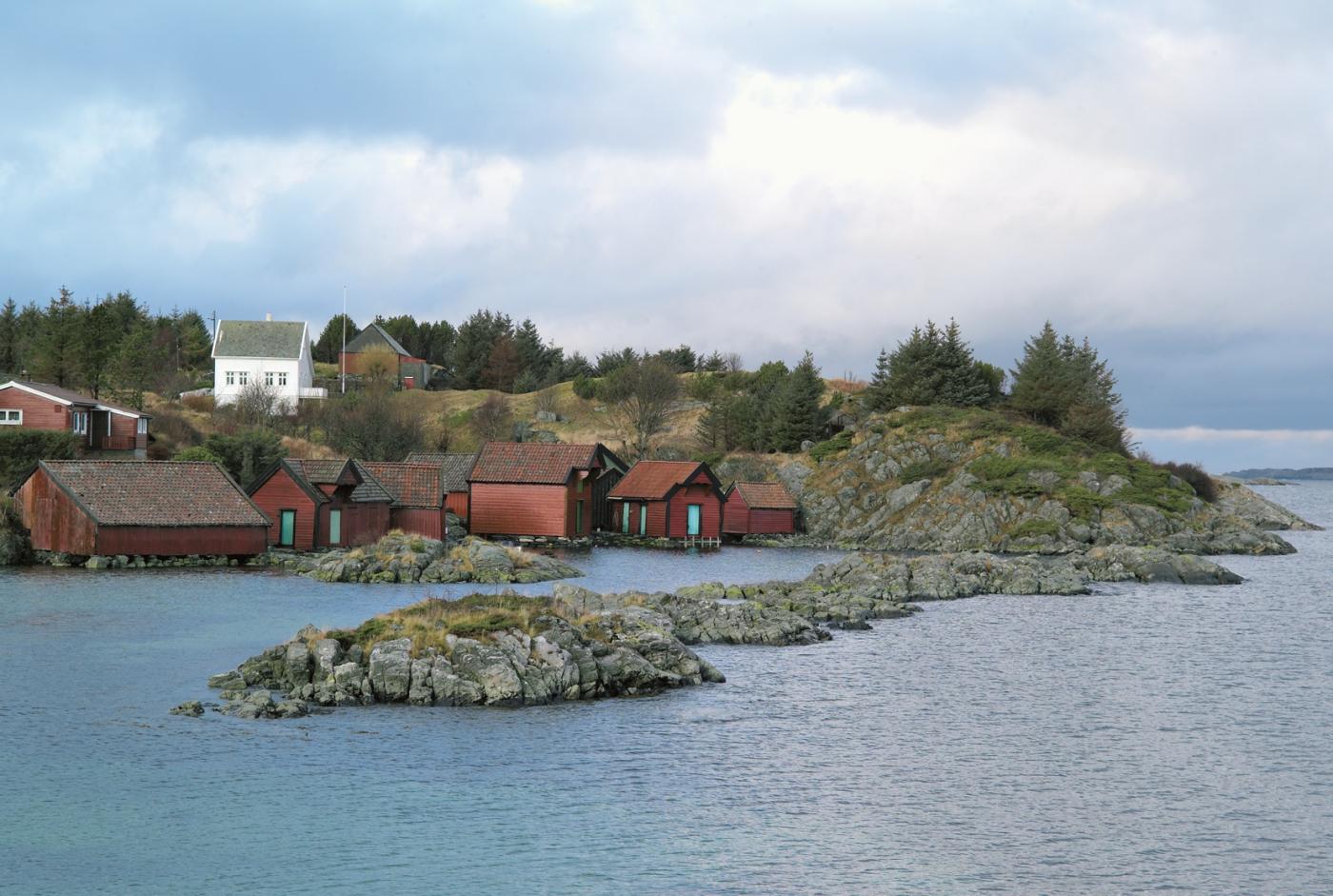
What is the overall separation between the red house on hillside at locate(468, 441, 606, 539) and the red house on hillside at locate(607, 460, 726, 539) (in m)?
7.38

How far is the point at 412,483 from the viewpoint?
7425 centimetres

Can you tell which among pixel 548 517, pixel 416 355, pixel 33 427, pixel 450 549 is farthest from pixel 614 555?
pixel 416 355

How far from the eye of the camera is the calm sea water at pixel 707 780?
1952cm

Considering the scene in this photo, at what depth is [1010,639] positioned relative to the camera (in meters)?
43.1

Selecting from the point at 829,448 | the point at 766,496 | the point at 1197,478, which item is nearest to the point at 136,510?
the point at 766,496

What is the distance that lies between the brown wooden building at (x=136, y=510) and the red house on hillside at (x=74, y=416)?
57.1 feet

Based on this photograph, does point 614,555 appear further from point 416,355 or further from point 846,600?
point 416,355

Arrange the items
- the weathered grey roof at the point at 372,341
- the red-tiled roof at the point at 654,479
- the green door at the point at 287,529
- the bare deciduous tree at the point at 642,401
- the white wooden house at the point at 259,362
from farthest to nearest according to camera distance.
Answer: the weathered grey roof at the point at 372,341 < the bare deciduous tree at the point at 642,401 < the white wooden house at the point at 259,362 < the red-tiled roof at the point at 654,479 < the green door at the point at 287,529

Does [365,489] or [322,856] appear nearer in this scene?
[322,856]

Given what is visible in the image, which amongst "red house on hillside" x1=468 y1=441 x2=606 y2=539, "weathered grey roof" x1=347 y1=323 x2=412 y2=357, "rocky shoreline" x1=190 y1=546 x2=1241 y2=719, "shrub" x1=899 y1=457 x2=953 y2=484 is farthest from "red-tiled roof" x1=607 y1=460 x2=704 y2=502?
"weathered grey roof" x1=347 y1=323 x2=412 y2=357

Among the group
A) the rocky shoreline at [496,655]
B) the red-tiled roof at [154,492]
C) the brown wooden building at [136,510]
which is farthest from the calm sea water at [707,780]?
the red-tiled roof at [154,492]

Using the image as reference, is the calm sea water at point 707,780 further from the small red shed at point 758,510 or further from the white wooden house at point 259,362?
the white wooden house at point 259,362

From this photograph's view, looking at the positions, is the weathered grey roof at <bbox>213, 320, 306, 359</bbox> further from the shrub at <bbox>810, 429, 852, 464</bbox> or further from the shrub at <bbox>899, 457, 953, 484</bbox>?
the shrub at <bbox>899, 457, 953, 484</bbox>

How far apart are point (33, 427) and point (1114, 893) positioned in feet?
237
